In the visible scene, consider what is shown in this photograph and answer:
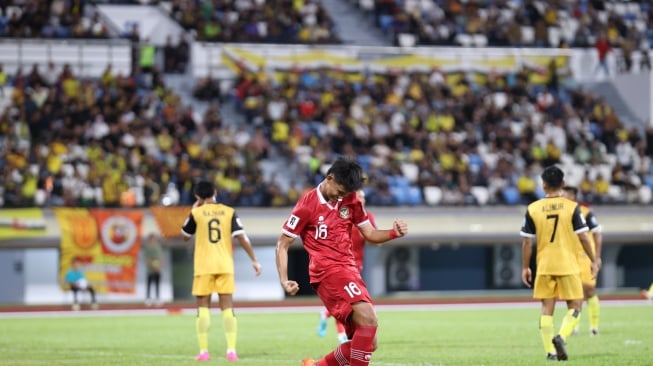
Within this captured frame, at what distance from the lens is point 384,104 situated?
144ft

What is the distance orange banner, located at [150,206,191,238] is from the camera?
121 feet

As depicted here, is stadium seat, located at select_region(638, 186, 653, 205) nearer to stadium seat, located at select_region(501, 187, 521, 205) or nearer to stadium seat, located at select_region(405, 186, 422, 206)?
stadium seat, located at select_region(501, 187, 521, 205)

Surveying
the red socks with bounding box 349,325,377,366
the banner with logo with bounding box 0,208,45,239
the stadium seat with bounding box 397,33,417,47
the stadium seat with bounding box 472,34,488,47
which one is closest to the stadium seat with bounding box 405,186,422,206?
the stadium seat with bounding box 397,33,417,47

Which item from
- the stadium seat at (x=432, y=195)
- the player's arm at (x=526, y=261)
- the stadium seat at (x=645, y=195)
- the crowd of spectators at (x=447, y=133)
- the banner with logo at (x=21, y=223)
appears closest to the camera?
the player's arm at (x=526, y=261)

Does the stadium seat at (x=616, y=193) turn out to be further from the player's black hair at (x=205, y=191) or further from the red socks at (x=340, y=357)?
the red socks at (x=340, y=357)

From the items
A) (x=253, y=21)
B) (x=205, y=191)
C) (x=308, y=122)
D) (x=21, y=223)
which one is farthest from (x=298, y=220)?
(x=253, y=21)

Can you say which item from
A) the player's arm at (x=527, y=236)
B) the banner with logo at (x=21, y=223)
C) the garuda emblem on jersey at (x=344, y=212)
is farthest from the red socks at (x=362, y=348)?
the banner with logo at (x=21, y=223)

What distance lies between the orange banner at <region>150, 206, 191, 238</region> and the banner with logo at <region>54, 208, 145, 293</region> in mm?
452

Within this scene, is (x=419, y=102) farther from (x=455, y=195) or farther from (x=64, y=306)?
(x=64, y=306)

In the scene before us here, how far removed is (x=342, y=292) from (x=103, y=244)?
85.4 ft

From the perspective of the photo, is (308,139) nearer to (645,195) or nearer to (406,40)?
(406,40)

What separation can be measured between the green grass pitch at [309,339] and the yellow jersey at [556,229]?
1138 mm

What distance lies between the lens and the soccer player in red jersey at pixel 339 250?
11344mm

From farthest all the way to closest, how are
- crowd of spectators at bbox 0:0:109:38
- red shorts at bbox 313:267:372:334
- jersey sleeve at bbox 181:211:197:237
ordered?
crowd of spectators at bbox 0:0:109:38
jersey sleeve at bbox 181:211:197:237
red shorts at bbox 313:267:372:334
